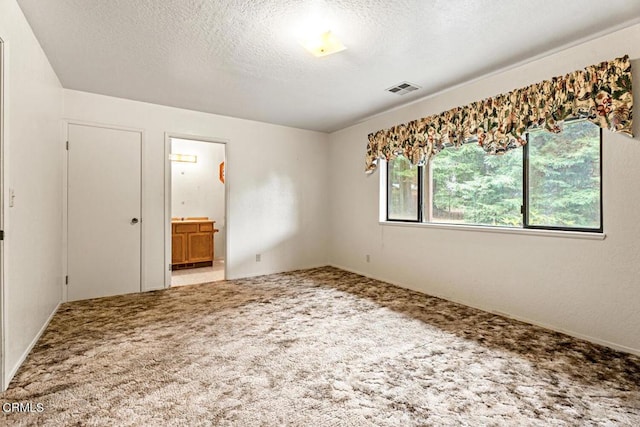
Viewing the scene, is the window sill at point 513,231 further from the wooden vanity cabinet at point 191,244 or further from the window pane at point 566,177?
the wooden vanity cabinet at point 191,244

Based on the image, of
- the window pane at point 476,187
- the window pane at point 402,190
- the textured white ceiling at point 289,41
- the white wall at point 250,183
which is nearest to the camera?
the textured white ceiling at point 289,41

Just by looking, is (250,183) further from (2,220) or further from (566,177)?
(566,177)

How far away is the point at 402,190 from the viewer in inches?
173

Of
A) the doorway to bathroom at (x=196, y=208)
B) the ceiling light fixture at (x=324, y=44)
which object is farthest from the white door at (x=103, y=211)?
the ceiling light fixture at (x=324, y=44)

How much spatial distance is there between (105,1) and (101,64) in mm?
1134

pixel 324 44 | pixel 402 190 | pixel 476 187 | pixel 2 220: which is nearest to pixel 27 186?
pixel 2 220

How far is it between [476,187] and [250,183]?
321 cm

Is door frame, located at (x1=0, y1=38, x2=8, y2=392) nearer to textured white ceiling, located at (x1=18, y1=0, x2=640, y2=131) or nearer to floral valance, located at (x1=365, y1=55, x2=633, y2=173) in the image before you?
textured white ceiling, located at (x1=18, y1=0, x2=640, y2=131)

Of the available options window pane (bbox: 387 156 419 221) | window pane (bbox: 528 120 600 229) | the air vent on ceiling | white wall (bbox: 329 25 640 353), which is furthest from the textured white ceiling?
window pane (bbox: 387 156 419 221)

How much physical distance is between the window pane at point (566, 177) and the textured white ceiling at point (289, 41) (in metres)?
0.78

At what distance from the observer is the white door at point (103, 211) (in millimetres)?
3588

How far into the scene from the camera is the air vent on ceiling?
3456 mm

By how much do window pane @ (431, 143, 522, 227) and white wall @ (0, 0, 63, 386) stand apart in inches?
158

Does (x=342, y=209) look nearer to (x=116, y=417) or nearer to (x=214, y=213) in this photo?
(x=214, y=213)
